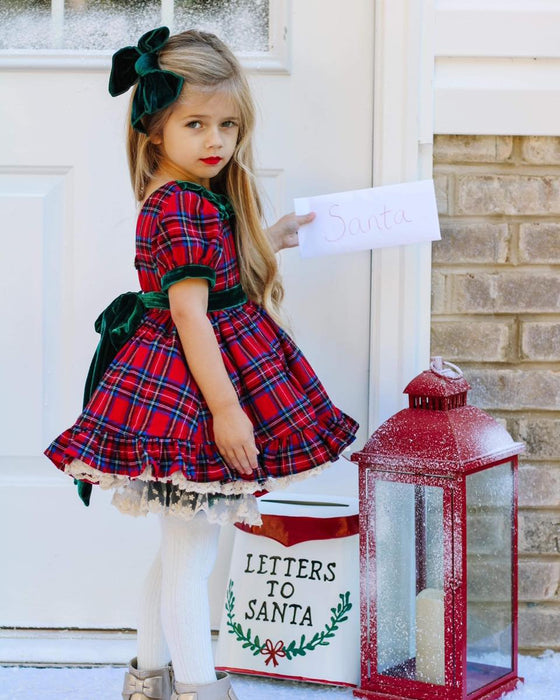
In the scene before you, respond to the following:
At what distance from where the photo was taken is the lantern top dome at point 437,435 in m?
1.58

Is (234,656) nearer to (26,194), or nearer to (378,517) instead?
(378,517)

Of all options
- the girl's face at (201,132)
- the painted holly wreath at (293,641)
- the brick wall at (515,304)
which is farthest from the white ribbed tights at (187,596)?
the brick wall at (515,304)

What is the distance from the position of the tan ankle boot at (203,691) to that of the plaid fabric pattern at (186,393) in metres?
0.34

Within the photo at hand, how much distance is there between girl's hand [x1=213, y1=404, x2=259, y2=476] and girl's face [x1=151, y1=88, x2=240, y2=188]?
0.39m

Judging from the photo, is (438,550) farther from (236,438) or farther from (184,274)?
(184,274)

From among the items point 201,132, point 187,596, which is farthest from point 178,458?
point 201,132

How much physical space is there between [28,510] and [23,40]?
3.13 ft

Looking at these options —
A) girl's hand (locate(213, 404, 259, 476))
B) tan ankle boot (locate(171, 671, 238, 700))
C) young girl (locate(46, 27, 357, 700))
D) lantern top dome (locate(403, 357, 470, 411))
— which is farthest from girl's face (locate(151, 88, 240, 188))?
tan ankle boot (locate(171, 671, 238, 700))

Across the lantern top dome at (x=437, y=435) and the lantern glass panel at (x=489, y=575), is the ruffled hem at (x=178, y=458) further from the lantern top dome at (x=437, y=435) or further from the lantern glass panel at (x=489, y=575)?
the lantern glass panel at (x=489, y=575)

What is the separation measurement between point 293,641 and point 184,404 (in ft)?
1.96

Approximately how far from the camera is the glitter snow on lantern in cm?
159

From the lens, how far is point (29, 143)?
1915mm

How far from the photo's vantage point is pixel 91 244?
192cm

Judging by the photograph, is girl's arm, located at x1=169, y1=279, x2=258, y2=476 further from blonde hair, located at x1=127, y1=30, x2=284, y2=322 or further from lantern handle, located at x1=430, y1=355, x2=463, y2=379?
lantern handle, located at x1=430, y1=355, x2=463, y2=379
